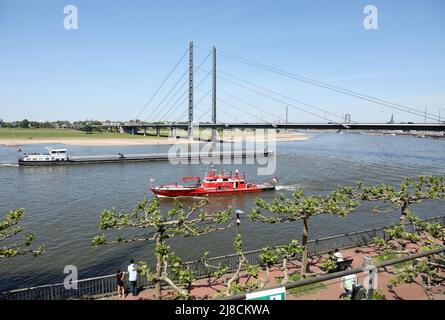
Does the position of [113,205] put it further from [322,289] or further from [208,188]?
[322,289]

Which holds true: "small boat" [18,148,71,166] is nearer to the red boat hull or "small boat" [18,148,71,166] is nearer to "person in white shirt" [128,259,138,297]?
the red boat hull

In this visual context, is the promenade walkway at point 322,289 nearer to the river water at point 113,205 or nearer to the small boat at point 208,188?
the river water at point 113,205

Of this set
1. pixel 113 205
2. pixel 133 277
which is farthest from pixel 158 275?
pixel 113 205

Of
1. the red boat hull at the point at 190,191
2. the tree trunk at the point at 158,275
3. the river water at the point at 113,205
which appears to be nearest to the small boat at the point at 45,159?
the river water at the point at 113,205

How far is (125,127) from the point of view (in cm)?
14675

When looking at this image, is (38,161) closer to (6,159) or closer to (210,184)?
(6,159)

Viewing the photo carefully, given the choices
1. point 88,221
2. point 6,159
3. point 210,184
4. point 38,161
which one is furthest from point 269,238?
point 6,159

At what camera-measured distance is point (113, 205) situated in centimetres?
3222

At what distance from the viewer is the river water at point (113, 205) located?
19.3 m

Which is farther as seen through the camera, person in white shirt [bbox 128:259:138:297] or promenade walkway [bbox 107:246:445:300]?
person in white shirt [bbox 128:259:138:297]

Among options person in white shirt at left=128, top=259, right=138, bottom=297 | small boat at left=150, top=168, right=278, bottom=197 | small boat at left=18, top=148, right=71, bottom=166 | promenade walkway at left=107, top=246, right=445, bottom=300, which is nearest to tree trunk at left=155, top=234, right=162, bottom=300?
promenade walkway at left=107, top=246, right=445, bottom=300

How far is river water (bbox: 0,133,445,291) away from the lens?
19344mm

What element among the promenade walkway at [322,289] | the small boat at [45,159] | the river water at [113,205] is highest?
the small boat at [45,159]
